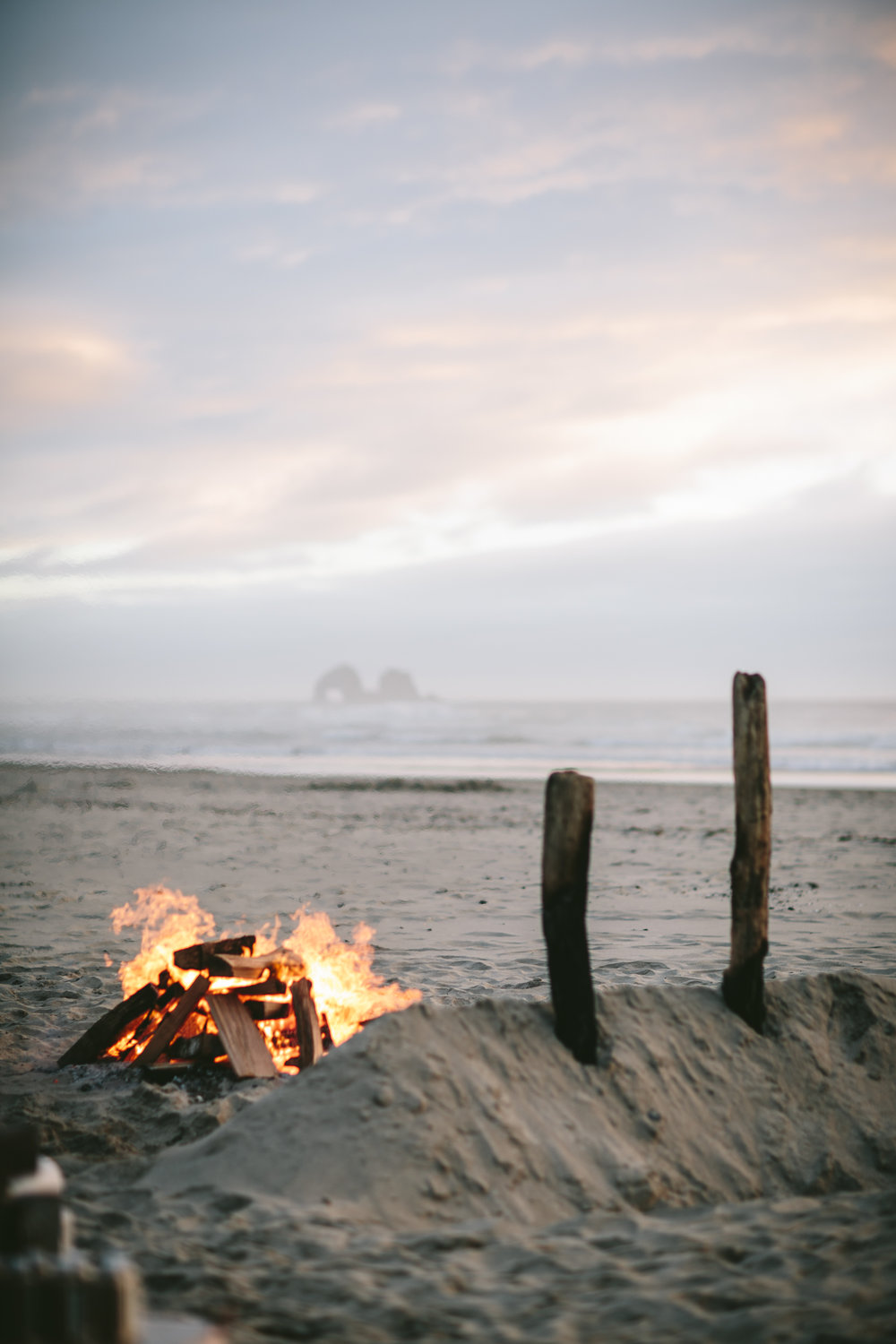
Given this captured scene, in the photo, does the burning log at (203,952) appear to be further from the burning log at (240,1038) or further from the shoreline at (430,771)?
the shoreline at (430,771)

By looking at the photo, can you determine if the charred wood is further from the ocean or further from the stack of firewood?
the ocean

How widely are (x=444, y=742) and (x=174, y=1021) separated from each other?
33.9 meters

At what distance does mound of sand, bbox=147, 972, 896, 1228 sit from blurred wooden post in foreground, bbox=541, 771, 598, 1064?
13 cm

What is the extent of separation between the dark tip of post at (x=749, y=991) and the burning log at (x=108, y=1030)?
11.6ft

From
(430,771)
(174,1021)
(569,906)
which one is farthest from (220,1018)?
(430,771)

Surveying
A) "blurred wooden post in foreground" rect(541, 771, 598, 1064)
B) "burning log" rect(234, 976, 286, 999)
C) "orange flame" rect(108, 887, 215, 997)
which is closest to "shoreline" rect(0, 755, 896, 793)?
"orange flame" rect(108, 887, 215, 997)

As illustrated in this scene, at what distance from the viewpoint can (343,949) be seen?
6.90 m

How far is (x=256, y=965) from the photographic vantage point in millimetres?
5867

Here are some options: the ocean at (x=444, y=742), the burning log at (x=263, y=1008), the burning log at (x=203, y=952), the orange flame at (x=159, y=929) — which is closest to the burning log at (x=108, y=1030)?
the orange flame at (x=159, y=929)

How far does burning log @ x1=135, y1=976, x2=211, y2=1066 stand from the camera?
5773 millimetres

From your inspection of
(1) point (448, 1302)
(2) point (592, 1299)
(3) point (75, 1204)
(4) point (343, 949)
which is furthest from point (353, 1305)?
(4) point (343, 949)

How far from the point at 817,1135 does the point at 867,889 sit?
6.90 m

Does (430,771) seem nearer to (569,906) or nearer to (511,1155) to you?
(569,906)

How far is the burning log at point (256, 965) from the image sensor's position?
577cm
